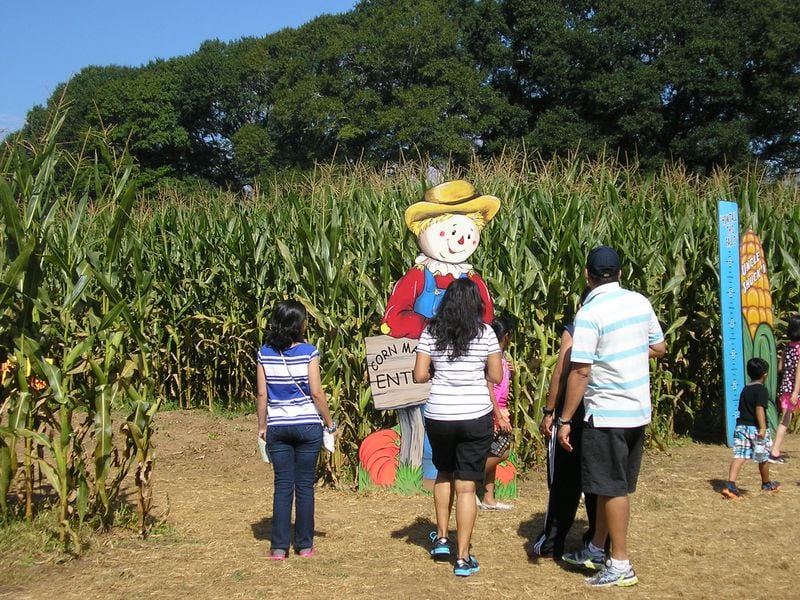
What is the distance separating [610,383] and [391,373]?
2.63m

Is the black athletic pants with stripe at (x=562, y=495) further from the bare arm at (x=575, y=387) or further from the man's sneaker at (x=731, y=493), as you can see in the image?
the man's sneaker at (x=731, y=493)

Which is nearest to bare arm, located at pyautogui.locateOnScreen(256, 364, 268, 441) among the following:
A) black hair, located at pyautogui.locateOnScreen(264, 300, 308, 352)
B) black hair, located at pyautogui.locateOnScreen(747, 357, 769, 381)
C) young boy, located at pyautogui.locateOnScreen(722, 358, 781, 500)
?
black hair, located at pyautogui.locateOnScreen(264, 300, 308, 352)

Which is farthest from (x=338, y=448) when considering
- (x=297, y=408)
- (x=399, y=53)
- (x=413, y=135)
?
(x=399, y=53)

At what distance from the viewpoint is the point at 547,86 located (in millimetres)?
29688

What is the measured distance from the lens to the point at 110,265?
5.41 metres

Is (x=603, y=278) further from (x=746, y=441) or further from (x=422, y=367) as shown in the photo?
(x=746, y=441)

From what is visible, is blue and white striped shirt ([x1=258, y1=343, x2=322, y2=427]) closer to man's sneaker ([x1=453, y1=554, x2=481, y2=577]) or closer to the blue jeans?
the blue jeans

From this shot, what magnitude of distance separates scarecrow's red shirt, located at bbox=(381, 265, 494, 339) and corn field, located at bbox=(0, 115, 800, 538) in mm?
375

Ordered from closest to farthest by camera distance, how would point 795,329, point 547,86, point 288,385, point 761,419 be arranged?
point 288,385 < point 761,419 < point 795,329 < point 547,86

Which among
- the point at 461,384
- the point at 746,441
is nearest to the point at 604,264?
the point at 461,384

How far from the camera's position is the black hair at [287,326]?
4.88 m

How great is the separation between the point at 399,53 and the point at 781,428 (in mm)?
24825

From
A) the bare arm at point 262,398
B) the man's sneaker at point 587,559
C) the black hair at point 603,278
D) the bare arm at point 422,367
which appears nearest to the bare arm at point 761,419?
the man's sneaker at point 587,559

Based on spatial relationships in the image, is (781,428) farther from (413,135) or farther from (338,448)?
(413,135)
